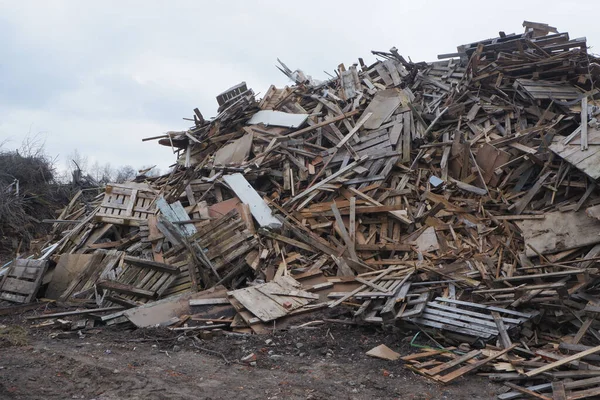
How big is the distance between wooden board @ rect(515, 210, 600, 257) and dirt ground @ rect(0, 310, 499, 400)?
2904 mm

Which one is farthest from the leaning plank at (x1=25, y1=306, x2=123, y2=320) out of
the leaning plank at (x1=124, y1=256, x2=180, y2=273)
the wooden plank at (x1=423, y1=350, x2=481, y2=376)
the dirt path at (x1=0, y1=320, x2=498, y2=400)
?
the wooden plank at (x1=423, y1=350, x2=481, y2=376)

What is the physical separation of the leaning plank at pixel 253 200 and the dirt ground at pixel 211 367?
9.77 feet

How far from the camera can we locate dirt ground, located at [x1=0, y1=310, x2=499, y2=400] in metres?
5.76

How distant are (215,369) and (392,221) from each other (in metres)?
4.86

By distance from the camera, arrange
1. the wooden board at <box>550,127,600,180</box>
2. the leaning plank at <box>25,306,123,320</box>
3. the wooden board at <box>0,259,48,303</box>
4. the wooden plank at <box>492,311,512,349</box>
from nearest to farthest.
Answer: the wooden plank at <box>492,311,512,349</box> < the wooden board at <box>550,127,600,180</box> < the leaning plank at <box>25,306,123,320</box> < the wooden board at <box>0,259,48,303</box>

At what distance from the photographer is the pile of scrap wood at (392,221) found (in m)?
7.31

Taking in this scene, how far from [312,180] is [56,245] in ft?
20.7

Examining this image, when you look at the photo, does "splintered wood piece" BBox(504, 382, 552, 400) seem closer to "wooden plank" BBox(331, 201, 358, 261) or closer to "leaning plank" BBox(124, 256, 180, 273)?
"wooden plank" BBox(331, 201, 358, 261)

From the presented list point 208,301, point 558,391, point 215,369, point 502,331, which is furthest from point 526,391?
point 208,301

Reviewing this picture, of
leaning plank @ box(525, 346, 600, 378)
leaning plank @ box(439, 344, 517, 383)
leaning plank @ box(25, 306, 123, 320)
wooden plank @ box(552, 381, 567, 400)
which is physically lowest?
wooden plank @ box(552, 381, 567, 400)

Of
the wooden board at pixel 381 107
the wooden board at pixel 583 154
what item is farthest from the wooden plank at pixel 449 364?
the wooden board at pixel 381 107

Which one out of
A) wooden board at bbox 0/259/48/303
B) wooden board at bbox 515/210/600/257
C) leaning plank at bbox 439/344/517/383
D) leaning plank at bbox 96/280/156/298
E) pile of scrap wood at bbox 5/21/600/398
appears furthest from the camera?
wooden board at bbox 0/259/48/303

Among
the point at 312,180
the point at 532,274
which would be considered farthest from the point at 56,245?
the point at 532,274

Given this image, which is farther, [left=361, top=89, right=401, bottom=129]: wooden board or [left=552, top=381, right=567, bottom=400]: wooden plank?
[left=361, top=89, right=401, bottom=129]: wooden board
